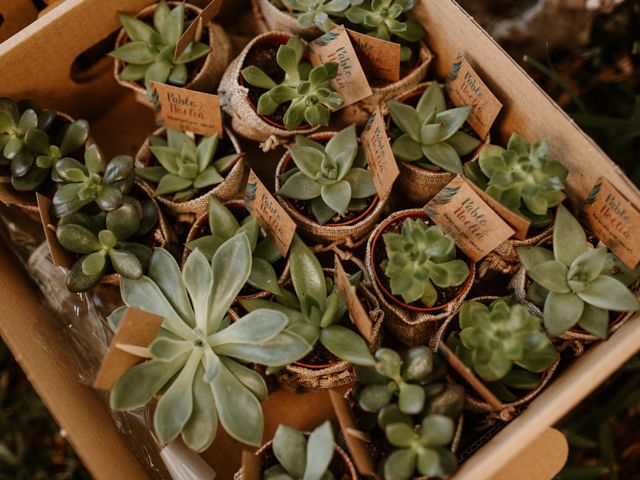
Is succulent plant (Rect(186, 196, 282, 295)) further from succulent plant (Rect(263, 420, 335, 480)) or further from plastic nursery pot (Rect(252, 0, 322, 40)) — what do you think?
plastic nursery pot (Rect(252, 0, 322, 40))

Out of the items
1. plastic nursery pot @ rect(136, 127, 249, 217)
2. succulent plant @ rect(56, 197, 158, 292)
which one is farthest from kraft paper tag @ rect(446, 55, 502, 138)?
succulent plant @ rect(56, 197, 158, 292)

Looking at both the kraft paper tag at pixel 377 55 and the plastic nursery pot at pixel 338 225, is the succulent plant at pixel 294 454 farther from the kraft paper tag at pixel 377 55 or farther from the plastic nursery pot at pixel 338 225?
the kraft paper tag at pixel 377 55

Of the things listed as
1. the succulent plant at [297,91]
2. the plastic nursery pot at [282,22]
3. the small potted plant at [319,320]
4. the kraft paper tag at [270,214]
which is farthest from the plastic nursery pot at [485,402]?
the plastic nursery pot at [282,22]

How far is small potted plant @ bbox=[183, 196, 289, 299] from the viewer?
1104 millimetres

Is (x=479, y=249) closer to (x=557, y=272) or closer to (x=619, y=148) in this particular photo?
(x=557, y=272)

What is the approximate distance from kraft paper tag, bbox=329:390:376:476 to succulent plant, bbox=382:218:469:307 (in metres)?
0.22

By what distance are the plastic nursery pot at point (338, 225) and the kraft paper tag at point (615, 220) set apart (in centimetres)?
40

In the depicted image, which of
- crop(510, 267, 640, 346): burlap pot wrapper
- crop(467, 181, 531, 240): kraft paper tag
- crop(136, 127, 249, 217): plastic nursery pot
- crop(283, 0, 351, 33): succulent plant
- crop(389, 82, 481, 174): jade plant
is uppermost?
crop(283, 0, 351, 33): succulent plant

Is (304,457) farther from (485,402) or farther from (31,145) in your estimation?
(31,145)

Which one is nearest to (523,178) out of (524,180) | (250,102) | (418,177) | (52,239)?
(524,180)

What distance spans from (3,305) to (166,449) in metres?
0.49

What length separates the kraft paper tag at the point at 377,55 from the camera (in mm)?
1205

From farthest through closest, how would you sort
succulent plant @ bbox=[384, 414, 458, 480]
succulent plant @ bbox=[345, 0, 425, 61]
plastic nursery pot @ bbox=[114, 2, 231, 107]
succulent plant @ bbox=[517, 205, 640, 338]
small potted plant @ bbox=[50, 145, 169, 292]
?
plastic nursery pot @ bbox=[114, 2, 231, 107] < succulent plant @ bbox=[345, 0, 425, 61] < small potted plant @ bbox=[50, 145, 169, 292] < succulent plant @ bbox=[517, 205, 640, 338] < succulent plant @ bbox=[384, 414, 458, 480]

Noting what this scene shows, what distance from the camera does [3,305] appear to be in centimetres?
124
